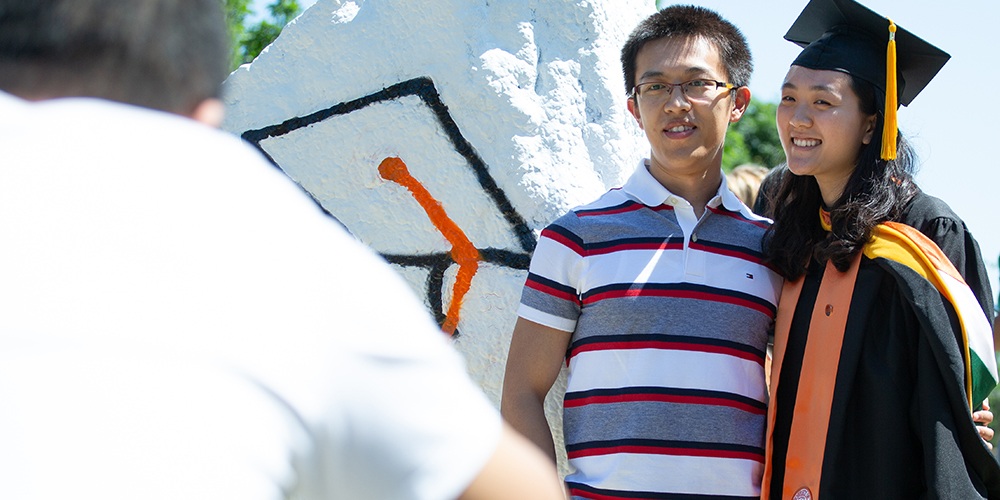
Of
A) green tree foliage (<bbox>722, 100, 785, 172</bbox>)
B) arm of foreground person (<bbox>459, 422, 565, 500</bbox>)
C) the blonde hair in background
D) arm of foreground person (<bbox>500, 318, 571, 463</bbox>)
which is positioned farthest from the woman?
green tree foliage (<bbox>722, 100, 785, 172</bbox>)

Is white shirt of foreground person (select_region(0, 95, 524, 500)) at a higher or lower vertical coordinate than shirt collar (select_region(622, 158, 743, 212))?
lower

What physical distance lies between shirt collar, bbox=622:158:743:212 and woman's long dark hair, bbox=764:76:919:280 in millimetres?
115

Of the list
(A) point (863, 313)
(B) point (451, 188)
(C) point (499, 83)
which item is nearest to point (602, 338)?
(A) point (863, 313)

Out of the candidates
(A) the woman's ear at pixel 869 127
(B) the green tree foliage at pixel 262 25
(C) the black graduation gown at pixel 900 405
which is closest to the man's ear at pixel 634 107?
(A) the woman's ear at pixel 869 127

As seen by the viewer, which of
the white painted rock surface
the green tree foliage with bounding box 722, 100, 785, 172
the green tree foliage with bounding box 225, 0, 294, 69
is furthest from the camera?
the green tree foliage with bounding box 722, 100, 785, 172

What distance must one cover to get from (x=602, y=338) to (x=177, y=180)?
3.97 ft

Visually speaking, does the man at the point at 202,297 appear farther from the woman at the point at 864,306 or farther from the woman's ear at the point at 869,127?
the woman's ear at the point at 869,127

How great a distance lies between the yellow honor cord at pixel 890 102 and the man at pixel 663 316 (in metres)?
0.32

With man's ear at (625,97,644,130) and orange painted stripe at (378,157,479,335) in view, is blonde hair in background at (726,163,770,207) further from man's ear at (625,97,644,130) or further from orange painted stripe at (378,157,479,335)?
orange painted stripe at (378,157,479,335)

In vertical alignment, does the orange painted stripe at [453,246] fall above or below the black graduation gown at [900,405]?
above

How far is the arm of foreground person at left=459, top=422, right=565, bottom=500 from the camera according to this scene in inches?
23.5

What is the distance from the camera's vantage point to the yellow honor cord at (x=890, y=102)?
5.56ft

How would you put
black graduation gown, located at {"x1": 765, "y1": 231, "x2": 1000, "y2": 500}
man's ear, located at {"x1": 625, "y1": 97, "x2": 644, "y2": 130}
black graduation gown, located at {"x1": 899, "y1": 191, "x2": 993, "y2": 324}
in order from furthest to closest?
man's ear, located at {"x1": 625, "y1": 97, "x2": 644, "y2": 130}
black graduation gown, located at {"x1": 899, "y1": 191, "x2": 993, "y2": 324}
black graduation gown, located at {"x1": 765, "y1": 231, "x2": 1000, "y2": 500}

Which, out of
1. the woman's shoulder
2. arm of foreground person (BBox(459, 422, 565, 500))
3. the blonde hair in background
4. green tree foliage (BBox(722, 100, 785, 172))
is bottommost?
arm of foreground person (BBox(459, 422, 565, 500))
